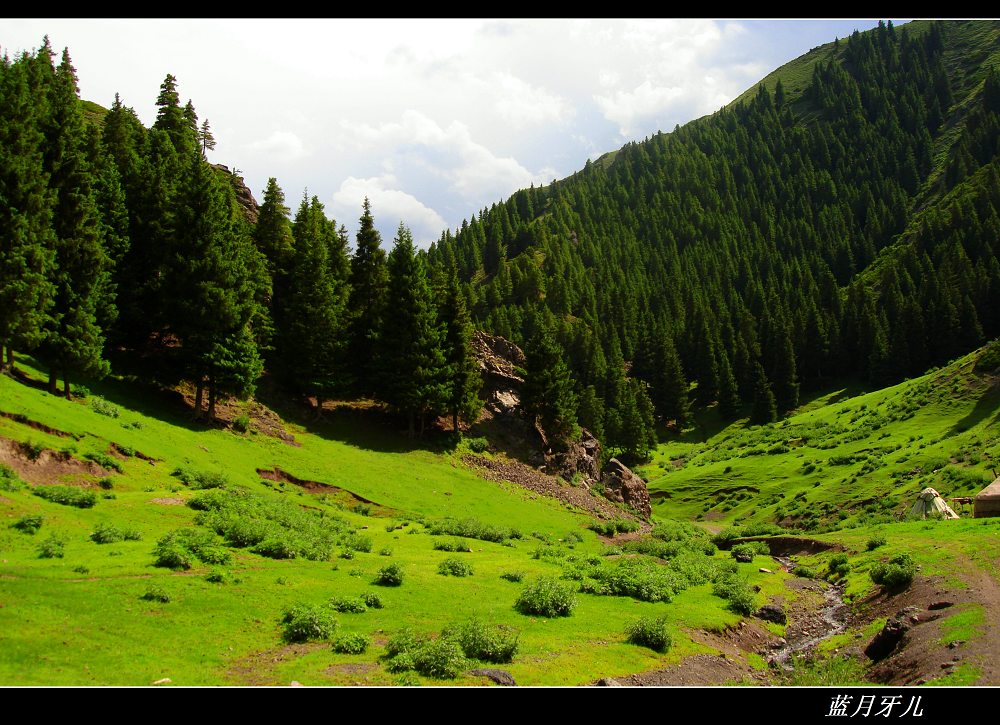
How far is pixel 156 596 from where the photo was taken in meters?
17.4

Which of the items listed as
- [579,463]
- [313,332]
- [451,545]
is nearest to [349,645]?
[451,545]

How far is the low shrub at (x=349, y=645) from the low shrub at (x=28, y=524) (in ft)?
41.7

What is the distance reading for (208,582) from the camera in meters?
19.7

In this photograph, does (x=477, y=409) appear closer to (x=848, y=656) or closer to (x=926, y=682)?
(x=848, y=656)

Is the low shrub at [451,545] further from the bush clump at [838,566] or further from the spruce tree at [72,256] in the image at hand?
the spruce tree at [72,256]

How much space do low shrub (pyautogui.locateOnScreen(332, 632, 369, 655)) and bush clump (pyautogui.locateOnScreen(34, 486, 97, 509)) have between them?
16120mm

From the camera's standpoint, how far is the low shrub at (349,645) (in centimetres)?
1622

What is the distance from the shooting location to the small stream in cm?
2419

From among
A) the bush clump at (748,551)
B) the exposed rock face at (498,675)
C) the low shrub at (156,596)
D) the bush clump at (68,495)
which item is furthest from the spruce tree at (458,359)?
the exposed rock face at (498,675)

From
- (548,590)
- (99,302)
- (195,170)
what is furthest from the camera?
(195,170)

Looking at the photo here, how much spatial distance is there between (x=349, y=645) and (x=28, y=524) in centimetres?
1340

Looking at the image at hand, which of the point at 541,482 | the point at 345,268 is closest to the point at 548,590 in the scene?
the point at 541,482

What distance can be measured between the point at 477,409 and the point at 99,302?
35408 millimetres
